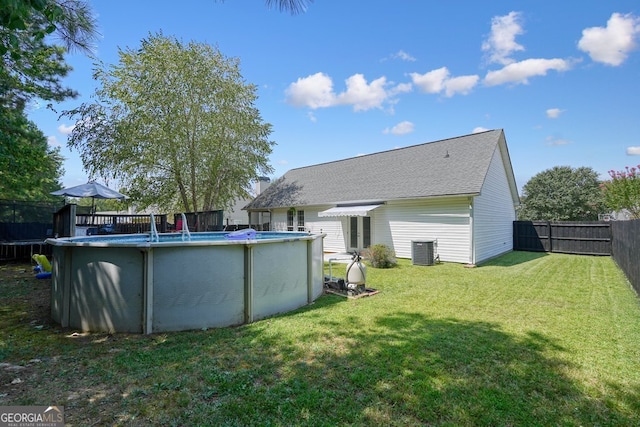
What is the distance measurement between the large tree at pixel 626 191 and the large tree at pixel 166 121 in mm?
24800

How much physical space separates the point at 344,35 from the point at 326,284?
977 cm

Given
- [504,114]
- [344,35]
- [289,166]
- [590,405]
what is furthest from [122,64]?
A: [590,405]

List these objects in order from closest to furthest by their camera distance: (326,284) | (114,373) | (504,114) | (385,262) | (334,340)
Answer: (114,373) → (334,340) → (326,284) → (385,262) → (504,114)

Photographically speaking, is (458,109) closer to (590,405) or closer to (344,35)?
(344,35)

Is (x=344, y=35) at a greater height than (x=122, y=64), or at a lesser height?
lesser

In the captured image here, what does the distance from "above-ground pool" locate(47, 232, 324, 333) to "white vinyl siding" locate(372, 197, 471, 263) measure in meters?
11.3

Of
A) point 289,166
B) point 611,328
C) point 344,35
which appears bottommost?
point 611,328

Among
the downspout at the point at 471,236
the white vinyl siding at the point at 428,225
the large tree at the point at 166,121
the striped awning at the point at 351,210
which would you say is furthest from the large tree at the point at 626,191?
the large tree at the point at 166,121

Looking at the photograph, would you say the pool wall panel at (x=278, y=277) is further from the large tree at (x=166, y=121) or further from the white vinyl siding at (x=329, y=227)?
the large tree at (x=166, y=121)

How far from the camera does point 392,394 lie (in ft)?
11.3

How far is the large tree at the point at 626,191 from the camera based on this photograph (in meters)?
18.3

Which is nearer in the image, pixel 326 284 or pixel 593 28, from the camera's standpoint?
pixel 326 284

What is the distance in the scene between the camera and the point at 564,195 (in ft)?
134

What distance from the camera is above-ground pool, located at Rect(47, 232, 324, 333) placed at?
5289 millimetres
